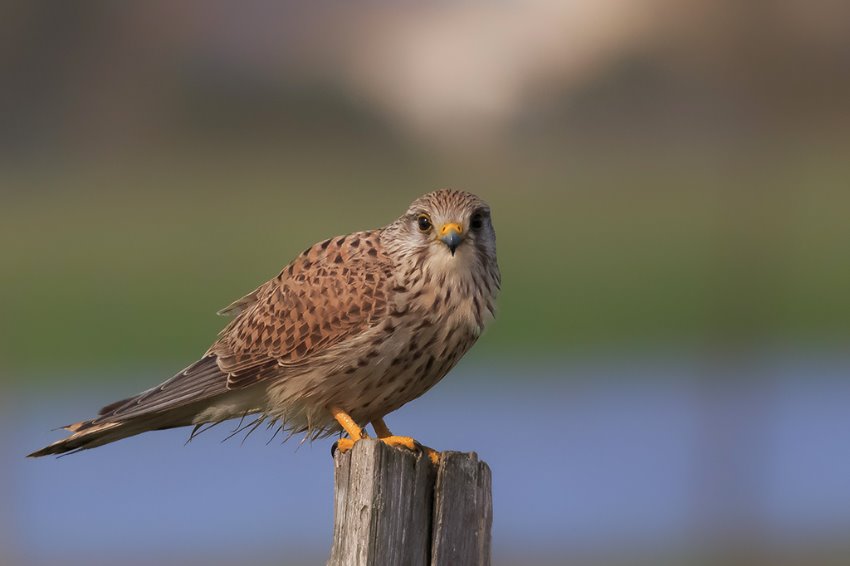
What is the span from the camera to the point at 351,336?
137 inches

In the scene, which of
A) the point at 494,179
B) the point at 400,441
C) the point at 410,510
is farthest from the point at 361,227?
the point at 410,510

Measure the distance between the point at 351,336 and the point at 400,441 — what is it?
0.40m

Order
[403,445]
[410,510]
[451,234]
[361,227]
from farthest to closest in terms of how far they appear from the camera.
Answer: [361,227] < [451,234] < [403,445] < [410,510]

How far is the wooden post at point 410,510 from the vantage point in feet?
8.68

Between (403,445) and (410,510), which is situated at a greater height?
(403,445)

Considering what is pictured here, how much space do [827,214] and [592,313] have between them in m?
3.03

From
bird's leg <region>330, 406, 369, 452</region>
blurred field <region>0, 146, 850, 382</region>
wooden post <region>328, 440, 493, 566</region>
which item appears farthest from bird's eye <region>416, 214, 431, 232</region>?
blurred field <region>0, 146, 850, 382</region>

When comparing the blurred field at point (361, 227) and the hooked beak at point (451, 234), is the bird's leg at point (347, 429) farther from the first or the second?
the blurred field at point (361, 227)

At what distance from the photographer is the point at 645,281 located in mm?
14094

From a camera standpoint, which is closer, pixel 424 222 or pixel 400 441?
pixel 400 441

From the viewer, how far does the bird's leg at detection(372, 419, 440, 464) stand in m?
2.88

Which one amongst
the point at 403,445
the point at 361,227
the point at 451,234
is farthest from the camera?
the point at 361,227

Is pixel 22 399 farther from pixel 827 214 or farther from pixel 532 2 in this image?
pixel 827 214

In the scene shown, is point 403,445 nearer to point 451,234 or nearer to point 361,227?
point 451,234
